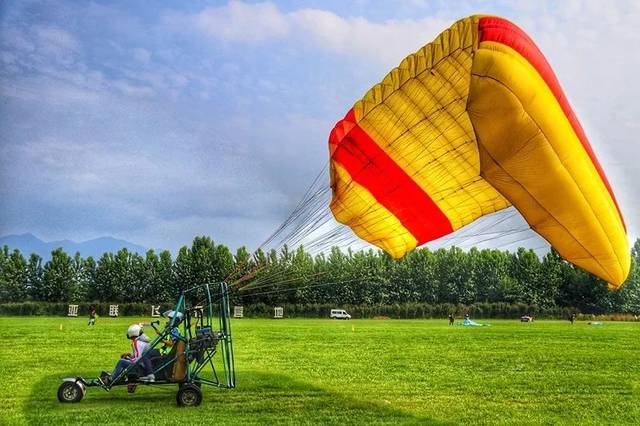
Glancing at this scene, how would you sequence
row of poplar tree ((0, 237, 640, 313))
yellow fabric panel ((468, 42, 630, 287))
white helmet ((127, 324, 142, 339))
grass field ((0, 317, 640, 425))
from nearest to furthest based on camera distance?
yellow fabric panel ((468, 42, 630, 287)) < grass field ((0, 317, 640, 425)) < white helmet ((127, 324, 142, 339)) < row of poplar tree ((0, 237, 640, 313))

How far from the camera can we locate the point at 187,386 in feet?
31.5

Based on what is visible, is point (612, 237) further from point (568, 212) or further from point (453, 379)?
point (453, 379)

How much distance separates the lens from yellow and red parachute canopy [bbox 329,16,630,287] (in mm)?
6898

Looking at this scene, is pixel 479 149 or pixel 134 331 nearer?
pixel 479 149

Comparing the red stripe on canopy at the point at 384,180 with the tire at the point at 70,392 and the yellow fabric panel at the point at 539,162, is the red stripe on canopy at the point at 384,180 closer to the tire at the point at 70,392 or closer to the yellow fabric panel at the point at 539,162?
the yellow fabric panel at the point at 539,162

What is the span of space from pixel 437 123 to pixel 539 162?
5.41ft

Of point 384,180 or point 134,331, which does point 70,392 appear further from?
point 384,180

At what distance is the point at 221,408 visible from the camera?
9.59m

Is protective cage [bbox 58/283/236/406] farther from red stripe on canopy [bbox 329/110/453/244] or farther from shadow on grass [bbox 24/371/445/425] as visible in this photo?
red stripe on canopy [bbox 329/110/453/244]

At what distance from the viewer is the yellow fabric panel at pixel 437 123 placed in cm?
763

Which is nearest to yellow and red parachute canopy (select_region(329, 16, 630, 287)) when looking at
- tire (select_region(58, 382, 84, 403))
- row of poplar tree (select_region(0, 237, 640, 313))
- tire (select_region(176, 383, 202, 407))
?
tire (select_region(176, 383, 202, 407))

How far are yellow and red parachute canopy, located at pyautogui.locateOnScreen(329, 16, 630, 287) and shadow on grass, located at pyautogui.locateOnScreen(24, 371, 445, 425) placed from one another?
9.45ft

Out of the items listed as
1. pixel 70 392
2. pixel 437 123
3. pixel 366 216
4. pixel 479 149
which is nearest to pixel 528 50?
pixel 479 149

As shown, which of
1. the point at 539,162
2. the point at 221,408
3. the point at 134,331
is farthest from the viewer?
the point at 134,331
